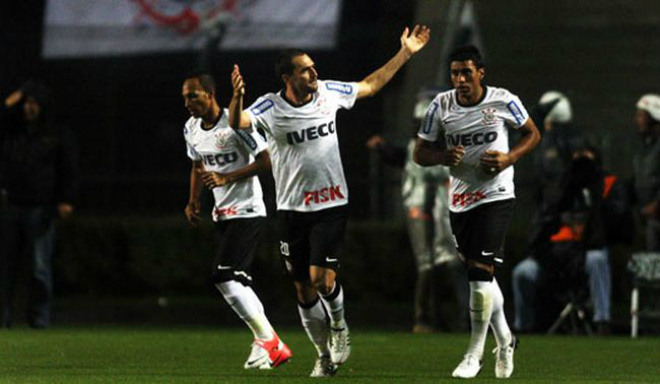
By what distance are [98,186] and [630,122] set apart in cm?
678

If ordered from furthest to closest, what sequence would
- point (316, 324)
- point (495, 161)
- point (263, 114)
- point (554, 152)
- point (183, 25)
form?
1. point (183, 25)
2. point (554, 152)
3. point (316, 324)
4. point (263, 114)
5. point (495, 161)

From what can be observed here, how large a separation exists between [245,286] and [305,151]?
117cm

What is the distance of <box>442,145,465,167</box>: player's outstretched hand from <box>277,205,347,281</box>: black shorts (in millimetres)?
774

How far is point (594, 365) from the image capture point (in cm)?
1428

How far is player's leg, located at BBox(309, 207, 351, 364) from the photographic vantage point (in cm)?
1300

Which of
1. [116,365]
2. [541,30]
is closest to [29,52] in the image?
[541,30]

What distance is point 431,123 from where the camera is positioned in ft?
43.2

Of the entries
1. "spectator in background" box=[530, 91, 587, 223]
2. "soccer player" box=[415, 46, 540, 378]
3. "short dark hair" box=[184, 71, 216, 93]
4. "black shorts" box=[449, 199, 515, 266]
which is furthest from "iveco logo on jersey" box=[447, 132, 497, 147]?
"spectator in background" box=[530, 91, 587, 223]

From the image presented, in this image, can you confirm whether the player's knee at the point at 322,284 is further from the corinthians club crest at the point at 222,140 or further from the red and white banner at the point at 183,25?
the red and white banner at the point at 183,25

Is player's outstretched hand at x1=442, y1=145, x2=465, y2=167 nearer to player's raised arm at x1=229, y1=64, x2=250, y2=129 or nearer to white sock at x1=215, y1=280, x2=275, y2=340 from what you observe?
player's raised arm at x1=229, y1=64, x2=250, y2=129

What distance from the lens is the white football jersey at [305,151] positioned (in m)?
13.1

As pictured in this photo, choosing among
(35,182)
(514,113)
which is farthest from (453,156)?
(35,182)

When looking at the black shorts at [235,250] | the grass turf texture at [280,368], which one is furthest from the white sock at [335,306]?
the black shorts at [235,250]

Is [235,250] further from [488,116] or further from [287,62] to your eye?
[488,116]
